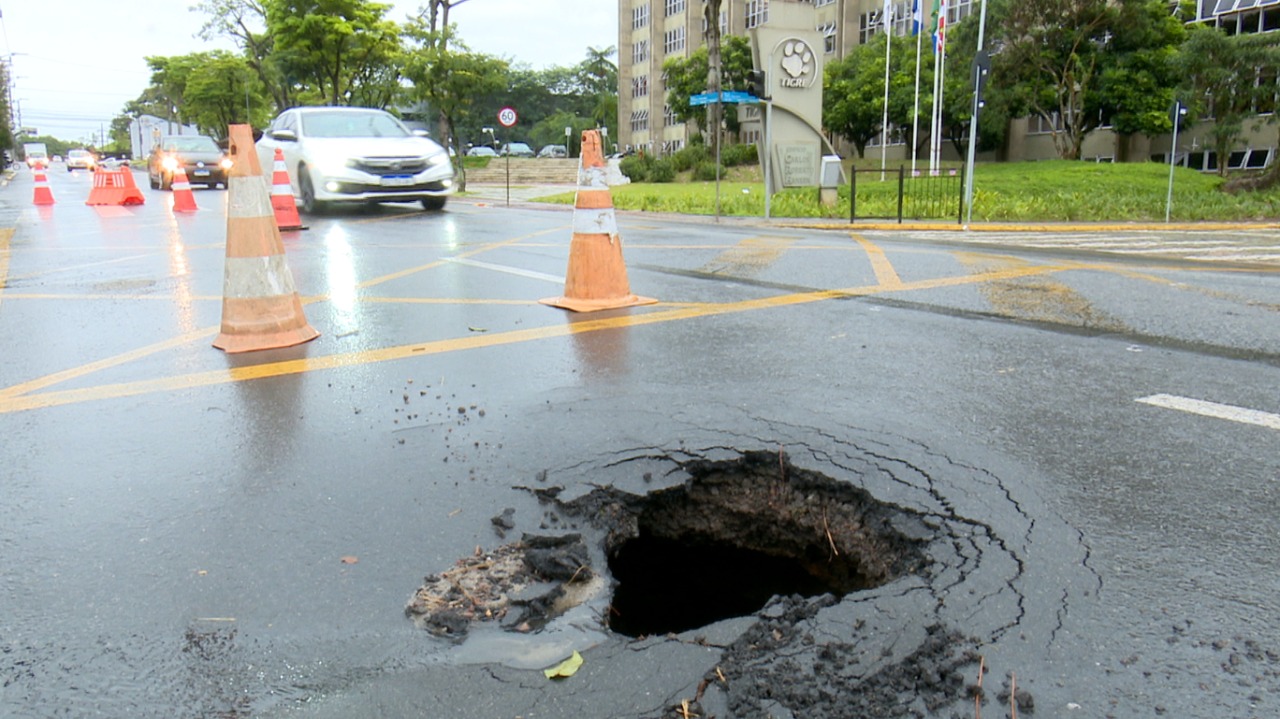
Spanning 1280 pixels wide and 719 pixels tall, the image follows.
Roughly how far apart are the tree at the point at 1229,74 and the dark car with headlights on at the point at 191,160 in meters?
34.2

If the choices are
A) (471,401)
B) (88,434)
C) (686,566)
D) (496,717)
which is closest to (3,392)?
(88,434)

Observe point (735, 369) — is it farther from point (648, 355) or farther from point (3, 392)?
point (3, 392)

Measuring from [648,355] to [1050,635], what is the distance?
10.7ft

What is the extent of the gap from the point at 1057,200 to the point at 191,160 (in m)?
25.9

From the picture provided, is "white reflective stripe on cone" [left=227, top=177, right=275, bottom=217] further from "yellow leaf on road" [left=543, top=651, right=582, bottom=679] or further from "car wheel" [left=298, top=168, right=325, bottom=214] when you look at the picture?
"car wheel" [left=298, top=168, right=325, bottom=214]

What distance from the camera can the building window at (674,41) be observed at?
251ft

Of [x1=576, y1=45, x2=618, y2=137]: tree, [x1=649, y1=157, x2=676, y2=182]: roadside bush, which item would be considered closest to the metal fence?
[x1=649, y1=157, x2=676, y2=182]: roadside bush

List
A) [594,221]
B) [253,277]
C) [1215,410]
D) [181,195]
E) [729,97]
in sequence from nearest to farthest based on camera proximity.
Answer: [1215,410], [253,277], [594,221], [181,195], [729,97]

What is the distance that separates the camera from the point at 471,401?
13.9ft

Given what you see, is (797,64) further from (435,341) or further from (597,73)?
(597,73)

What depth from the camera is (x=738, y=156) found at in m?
48.0

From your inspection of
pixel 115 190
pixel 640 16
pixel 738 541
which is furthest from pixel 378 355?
pixel 640 16

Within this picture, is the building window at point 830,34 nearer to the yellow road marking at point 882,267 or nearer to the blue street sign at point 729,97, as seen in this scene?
the blue street sign at point 729,97

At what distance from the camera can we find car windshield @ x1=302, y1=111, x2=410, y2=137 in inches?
643
